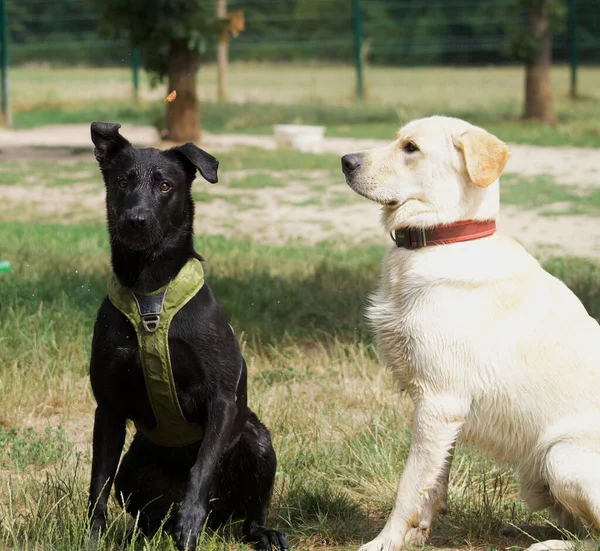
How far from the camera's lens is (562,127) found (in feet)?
59.5

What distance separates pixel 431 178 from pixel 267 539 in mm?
1490

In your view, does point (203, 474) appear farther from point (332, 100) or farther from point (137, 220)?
point (332, 100)

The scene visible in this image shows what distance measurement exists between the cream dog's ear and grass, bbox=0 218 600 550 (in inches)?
51.2

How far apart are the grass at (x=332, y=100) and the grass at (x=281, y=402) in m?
7.64

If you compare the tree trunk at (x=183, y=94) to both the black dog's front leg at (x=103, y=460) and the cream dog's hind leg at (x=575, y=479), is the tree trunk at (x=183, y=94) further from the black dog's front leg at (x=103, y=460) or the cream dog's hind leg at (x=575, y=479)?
the cream dog's hind leg at (x=575, y=479)

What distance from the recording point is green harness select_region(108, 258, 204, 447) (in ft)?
11.8

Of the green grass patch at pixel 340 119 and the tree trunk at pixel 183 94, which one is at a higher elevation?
the tree trunk at pixel 183 94

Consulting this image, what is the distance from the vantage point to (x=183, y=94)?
49.2 feet

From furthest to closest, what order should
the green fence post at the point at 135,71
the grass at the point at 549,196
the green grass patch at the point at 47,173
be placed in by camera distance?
the green fence post at the point at 135,71
the green grass patch at the point at 47,173
the grass at the point at 549,196

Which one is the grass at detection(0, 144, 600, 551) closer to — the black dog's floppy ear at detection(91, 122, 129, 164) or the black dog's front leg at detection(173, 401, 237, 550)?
the black dog's front leg at detection(173, 401, 237, 550)

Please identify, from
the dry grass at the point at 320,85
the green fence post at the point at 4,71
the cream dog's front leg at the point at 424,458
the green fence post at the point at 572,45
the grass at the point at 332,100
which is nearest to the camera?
the cream dog's front leg at the point at 424,458

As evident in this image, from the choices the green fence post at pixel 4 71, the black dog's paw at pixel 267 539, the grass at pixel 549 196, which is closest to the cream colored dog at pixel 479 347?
the black dog's paw at pixel 267 539

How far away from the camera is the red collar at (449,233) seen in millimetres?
3854

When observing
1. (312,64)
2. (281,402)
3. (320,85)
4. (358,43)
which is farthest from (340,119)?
(281,402)
